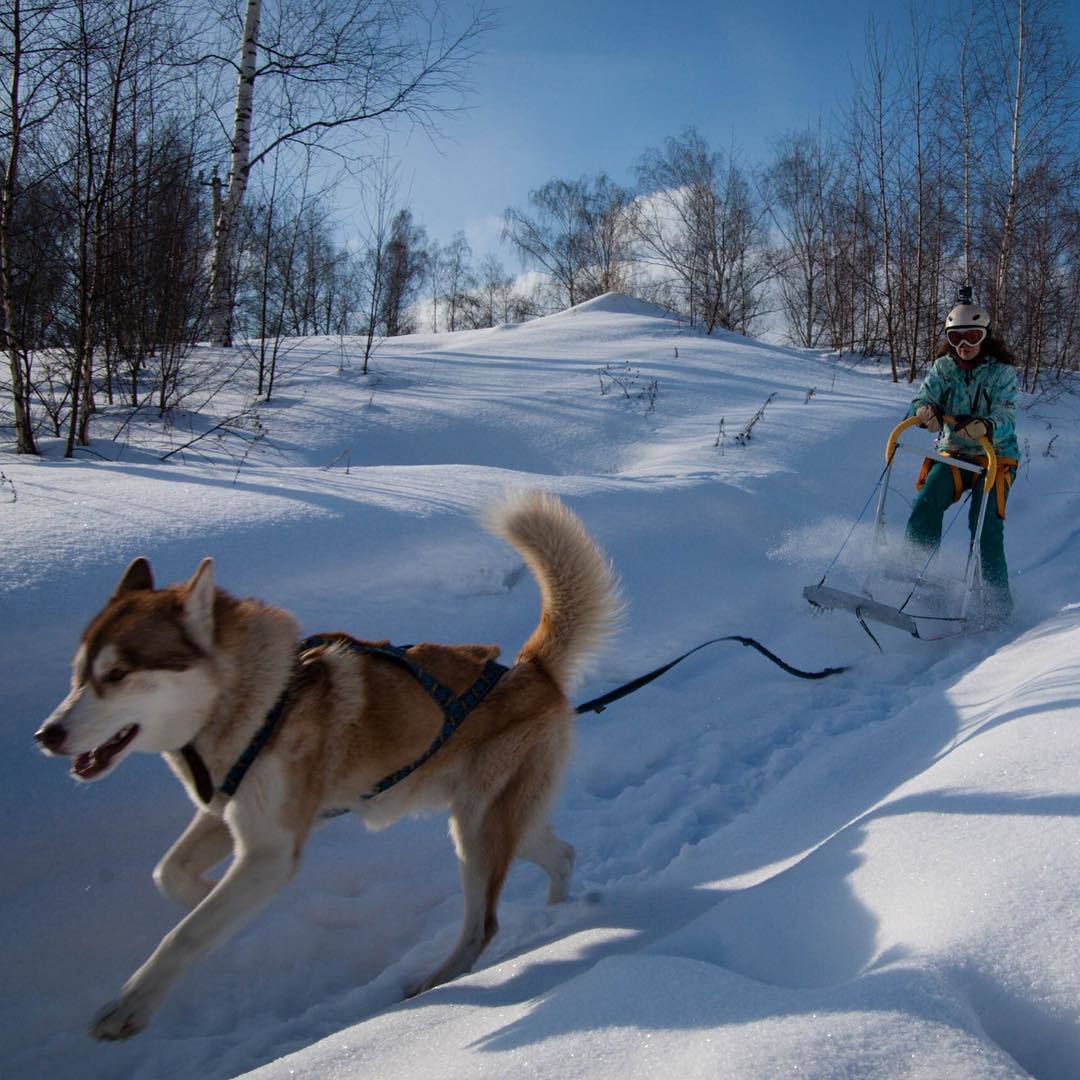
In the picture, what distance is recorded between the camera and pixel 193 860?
2043 millimetres

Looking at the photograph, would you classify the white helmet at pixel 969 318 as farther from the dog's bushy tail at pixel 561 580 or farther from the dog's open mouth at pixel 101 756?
the dog's open mouth at pixel 101 756

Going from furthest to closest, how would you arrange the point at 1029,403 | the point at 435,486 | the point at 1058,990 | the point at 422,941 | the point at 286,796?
1. the point at 1029,403
2. the point at 435,486
3. the point at 422,941
4. the point at 286,796
5. the point at 1058,990

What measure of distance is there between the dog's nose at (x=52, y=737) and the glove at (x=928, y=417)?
4715 millimetres

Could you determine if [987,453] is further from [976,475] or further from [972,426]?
[976,475]

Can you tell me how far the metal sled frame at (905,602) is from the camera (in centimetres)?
428

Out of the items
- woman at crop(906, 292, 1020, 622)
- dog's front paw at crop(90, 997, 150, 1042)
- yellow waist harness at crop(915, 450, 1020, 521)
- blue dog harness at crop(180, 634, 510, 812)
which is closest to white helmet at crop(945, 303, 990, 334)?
woman at crop(906, 292, 1020, 622)

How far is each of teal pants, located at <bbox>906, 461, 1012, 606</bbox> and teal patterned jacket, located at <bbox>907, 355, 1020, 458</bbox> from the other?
19 centimetres

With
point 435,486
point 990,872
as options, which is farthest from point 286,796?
point 435,486

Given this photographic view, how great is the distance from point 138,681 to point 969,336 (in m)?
4.99

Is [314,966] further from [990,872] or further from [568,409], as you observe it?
[568,409]

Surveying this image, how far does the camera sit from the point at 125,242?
600cm

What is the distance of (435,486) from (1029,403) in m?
10.7

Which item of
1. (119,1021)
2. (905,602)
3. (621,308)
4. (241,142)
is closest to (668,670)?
(905,602)

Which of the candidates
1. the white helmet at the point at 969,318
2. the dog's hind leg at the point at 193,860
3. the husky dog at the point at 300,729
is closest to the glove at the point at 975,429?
the white helmet at the point at 969,318
